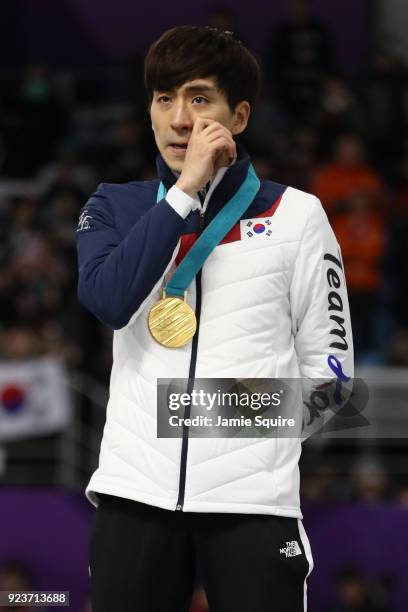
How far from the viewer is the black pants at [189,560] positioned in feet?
9.03

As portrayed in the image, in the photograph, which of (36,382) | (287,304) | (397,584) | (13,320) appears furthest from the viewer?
(13,320)

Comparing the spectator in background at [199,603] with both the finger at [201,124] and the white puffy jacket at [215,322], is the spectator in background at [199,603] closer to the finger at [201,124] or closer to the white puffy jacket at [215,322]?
the white puffy jacket at [215,322]

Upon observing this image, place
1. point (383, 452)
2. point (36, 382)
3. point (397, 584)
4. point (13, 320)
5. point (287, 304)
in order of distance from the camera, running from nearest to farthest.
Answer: point (287, 304) → point (397, 584) → point (36, 382) → point (383, 452) → point (13, 320)

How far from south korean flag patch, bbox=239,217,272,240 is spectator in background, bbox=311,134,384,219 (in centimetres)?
574

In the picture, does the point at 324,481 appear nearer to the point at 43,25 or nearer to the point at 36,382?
the point at 36,382

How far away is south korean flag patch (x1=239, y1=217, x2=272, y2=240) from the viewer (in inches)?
115

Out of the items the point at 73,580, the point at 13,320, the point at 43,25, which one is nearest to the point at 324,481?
the point at 73,580

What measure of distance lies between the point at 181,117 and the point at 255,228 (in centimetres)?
30

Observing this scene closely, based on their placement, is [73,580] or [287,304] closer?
[287,304]

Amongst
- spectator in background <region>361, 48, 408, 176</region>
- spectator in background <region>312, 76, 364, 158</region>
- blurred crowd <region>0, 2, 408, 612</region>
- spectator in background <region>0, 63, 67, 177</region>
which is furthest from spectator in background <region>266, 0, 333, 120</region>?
spectator in background <region>0, 63, 67, 177</region>

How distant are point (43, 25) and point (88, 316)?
15.5 feet

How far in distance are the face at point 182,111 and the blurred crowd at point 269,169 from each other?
4.36 m

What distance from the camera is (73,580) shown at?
6.97 m

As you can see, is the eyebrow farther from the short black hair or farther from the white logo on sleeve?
the white logo on sleeve
